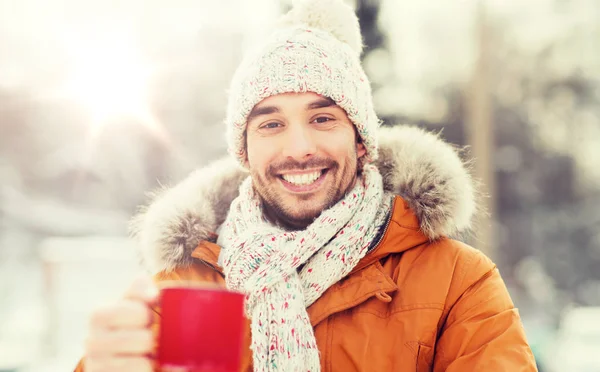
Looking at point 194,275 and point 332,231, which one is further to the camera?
point 194,275

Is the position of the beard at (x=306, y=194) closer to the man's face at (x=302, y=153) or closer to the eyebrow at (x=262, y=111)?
the man's face at (x=302, y=153)

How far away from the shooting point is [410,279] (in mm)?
1869

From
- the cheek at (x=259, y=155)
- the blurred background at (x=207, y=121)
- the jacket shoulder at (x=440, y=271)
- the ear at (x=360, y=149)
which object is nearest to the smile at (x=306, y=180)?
the cheek at (x=259, y=155)

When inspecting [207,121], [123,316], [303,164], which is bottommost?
[123,316]

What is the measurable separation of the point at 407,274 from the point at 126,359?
3.44 feet

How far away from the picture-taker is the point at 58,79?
1126 cm

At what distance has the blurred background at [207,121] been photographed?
21.0 ft

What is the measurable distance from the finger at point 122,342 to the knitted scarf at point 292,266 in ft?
2.26

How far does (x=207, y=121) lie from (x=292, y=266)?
386 inches

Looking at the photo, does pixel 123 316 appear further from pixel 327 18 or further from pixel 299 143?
pixel 327 18

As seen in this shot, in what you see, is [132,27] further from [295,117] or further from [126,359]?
[126,359]

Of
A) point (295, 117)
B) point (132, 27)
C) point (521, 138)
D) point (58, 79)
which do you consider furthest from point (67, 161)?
point (295, 117)

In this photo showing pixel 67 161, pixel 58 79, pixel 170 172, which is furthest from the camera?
pixel 67 161

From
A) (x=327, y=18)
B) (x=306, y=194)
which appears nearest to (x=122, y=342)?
(x=306, y=194)
